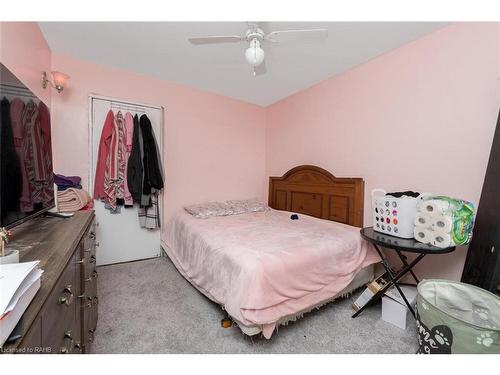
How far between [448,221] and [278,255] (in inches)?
43.7

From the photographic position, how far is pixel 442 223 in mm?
1406

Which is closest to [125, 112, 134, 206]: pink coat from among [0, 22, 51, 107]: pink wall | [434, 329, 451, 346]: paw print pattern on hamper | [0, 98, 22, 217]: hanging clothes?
[0, 22, 51, 107]: pink wall

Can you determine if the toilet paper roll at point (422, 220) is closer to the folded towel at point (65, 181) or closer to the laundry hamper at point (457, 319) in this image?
the laundry hamper at point (457, 319)

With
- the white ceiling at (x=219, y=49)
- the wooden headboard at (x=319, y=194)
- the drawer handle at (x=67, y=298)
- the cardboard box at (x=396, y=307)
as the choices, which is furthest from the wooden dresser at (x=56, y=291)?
the wooden headboard at (x=319, y=194)

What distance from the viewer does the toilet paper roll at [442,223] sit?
54.2 inches

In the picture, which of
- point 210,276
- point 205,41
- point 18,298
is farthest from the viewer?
point 210,276

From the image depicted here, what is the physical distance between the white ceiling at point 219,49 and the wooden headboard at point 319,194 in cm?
121

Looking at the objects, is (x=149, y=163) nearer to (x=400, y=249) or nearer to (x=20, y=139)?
(x=20, y=139)

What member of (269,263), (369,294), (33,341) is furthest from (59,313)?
(369,294)

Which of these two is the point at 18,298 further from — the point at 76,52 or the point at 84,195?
the point at 76,52

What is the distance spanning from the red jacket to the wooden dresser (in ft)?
3.67
